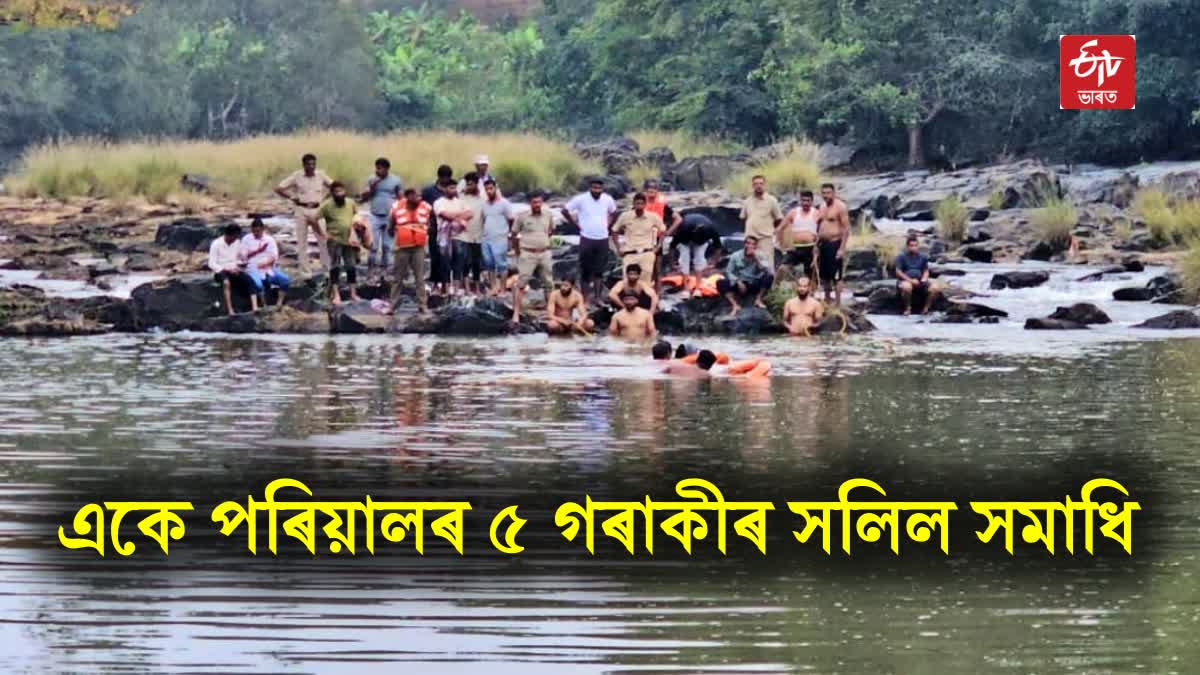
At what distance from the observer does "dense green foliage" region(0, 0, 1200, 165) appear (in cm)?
5538

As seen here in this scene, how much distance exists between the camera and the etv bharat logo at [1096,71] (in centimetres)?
5375

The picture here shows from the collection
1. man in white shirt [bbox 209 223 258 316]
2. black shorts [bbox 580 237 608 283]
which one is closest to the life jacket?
black shorts [bbox 580 237 608 283]

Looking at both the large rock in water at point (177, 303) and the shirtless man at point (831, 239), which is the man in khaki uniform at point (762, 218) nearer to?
the shirtless man at point (831, 239)

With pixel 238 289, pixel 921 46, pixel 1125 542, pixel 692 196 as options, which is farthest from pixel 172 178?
pixel 1125 542

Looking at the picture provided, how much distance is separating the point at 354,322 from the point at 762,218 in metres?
4.62

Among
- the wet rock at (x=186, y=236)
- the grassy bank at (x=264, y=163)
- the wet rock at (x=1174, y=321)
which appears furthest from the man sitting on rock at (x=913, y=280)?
the grassy bank at (x=264, y=163)

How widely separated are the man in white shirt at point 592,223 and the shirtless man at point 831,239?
7.78ft

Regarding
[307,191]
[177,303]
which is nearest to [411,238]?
[307,191]

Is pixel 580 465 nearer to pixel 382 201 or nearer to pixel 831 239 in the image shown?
pixel 831 239

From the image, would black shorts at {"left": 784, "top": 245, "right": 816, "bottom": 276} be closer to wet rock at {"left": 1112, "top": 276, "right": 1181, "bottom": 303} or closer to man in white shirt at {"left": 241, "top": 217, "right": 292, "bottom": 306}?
wet rock at {"left": 1112, "top": 276, "right": 1181, "bottom": 303}

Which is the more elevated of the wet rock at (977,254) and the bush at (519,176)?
the bush at (519,176)

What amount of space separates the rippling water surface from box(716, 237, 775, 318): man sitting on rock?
1.58m

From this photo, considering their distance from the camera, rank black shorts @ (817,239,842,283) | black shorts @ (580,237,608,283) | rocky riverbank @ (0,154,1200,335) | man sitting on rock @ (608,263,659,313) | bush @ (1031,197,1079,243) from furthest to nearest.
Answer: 1. bush @ (1031,197,1079,243)
2. black shorts @ (817,239,842,283)
3. black shorts @ (580,237,608,283)
4. rocky riverbank @ (0,154,1200,335)
5. man sitting on rock @ (608,263,659,313)

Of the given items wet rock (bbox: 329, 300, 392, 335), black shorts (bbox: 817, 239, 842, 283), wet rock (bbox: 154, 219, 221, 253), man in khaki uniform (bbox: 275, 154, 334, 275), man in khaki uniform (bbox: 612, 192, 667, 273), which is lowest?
wet rock (bbox: 329, 300, 392, 335)
